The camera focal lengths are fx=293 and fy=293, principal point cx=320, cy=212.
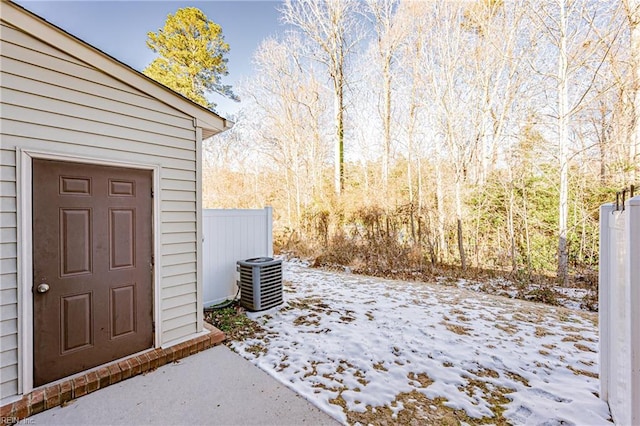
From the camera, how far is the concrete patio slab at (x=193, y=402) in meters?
2.14

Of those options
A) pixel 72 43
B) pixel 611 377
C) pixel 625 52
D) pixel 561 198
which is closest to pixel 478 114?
pixel 625 52

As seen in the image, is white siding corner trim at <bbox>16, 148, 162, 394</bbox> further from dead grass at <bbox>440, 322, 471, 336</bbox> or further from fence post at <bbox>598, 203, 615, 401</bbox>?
fence post at <bbox>598, 203, 615, 401</bbox>

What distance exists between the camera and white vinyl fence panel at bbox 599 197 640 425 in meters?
1.40

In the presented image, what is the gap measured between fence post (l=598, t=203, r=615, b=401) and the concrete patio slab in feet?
6.64

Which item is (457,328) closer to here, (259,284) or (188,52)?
(259,284)

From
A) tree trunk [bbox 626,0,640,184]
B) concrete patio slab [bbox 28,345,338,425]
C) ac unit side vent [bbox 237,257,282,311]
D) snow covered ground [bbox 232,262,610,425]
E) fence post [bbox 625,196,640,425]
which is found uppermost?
tree trunk [bbox 626,0,640,184]

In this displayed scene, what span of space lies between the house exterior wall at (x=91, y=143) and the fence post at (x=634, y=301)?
3471 millimetres

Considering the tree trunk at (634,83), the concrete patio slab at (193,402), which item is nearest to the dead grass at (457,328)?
the concrete patio slab at (193,402)

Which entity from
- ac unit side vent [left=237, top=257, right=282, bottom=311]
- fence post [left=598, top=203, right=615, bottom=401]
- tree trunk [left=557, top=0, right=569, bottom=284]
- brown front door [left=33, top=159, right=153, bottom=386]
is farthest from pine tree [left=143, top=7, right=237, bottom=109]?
fence post [left=598, top=203, right=615, bottom=401]

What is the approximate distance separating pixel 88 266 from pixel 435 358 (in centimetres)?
339

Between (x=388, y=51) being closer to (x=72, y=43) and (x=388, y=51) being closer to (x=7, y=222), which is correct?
(x=72, y=43)

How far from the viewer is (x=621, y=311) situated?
5.44ft

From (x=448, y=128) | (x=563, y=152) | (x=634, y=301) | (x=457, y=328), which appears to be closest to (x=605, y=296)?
(x=634, y=301)

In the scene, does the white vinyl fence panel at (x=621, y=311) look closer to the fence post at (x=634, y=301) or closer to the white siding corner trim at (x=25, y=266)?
the fence post at (x=634, y=301)
